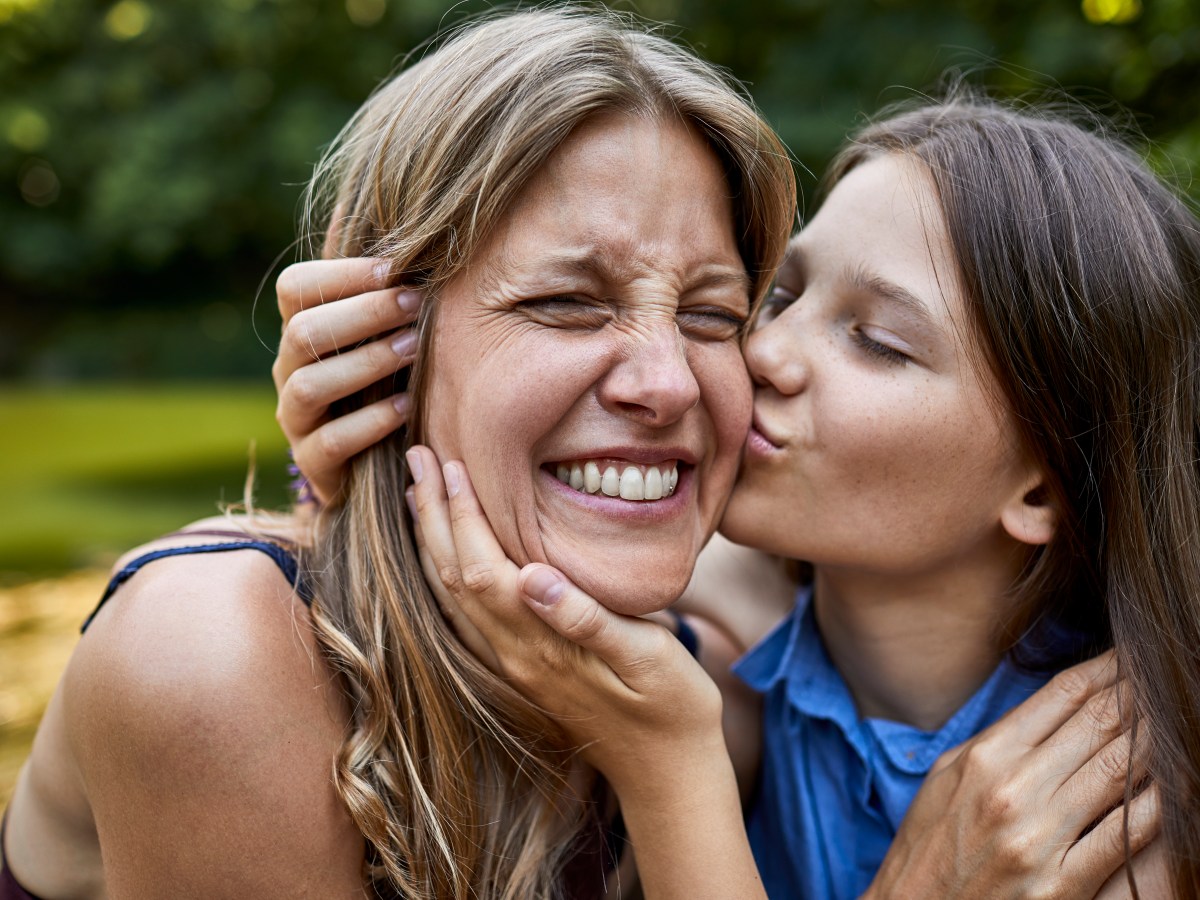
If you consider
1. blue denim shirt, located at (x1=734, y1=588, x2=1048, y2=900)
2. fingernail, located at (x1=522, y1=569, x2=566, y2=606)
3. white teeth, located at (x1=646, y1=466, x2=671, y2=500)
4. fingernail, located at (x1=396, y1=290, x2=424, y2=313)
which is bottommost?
blue denim shirt, located at (x1=734, y1=588, x2=1048, y2=900)

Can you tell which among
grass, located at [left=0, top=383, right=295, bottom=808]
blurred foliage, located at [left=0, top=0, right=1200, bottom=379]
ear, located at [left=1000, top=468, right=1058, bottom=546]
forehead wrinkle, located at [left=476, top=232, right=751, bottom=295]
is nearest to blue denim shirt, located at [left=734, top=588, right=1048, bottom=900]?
ear, located at [left=1000, top=468, right=1058, bottom=546]

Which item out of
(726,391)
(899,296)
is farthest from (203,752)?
(899,296)

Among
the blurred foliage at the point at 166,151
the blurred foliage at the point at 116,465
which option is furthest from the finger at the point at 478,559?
the blurred foliage at the point at 166,151

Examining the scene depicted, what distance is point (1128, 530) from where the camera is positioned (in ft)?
8.65

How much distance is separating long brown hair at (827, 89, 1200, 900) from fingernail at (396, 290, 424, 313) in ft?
4.20

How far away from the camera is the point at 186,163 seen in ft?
87.0

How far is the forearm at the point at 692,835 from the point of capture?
2361mm

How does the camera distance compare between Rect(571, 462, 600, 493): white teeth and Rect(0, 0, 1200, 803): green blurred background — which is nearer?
Rect(571, 462, 600, 493): white teeth

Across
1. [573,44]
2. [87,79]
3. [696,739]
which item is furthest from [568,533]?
[87,79]

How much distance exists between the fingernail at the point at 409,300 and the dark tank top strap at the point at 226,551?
2.12 ft

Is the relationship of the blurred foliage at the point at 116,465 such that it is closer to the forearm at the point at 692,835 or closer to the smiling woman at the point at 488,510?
the smiling woman at the point at 488,510

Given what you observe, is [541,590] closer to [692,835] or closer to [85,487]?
[692,835]

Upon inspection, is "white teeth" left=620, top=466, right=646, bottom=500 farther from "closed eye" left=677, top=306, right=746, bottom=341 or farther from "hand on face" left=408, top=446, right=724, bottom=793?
"closed eye" left=677, top=306, right=746, bottom=341

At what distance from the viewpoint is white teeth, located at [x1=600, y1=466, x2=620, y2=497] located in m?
2.36
